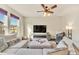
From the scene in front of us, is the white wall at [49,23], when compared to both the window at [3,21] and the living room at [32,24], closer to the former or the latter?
the living room at [32,24]

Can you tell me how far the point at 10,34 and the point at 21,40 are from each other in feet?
1.00

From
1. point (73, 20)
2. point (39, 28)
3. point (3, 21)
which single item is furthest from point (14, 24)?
point (73, 20)

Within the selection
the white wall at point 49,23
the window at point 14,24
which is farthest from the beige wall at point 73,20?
the window at point 14,24

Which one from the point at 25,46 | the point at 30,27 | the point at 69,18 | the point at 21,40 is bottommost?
the point at 25,46

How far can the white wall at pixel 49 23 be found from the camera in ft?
8.12

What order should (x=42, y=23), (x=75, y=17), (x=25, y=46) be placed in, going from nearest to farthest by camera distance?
1. (x=75, y=17)
2. (x=42, y=23)
3. (x=25, y=46)

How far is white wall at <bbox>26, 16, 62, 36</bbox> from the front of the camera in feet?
8.12

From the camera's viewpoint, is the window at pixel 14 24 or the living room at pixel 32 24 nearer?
the living room at pixel 32 24

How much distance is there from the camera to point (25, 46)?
292 centimetres

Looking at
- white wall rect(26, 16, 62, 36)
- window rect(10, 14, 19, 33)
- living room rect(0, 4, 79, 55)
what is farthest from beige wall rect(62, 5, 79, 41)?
window rect(10, 14, 19, 33)
